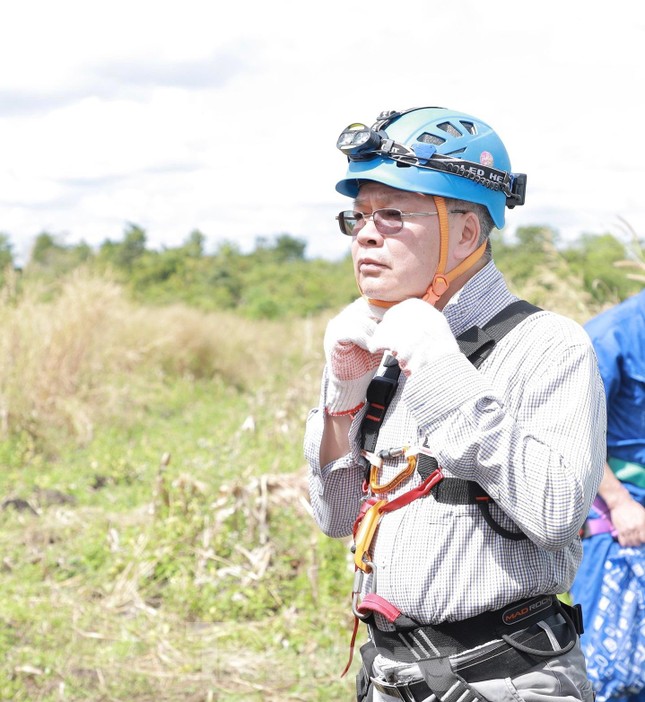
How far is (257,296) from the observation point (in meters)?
33.8

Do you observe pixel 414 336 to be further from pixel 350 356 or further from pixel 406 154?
pixel 406 154

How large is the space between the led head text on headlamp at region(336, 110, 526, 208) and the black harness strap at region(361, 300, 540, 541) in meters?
0.32

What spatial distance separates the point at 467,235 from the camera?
2344 millimetres

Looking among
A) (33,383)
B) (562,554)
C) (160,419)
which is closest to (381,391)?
(562,554)

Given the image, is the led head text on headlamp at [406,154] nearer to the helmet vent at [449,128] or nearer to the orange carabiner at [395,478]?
the helmet vent at [449,128]

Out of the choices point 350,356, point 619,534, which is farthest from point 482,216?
point 619,534

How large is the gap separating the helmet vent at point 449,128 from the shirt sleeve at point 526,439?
656 mm

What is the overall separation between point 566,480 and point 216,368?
1536 cm

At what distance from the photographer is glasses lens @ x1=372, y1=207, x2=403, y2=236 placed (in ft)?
7.45

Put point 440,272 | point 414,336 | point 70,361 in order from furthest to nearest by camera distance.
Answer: point 70,361
point 440,272
point 414,336

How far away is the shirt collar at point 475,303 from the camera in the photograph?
2.31m

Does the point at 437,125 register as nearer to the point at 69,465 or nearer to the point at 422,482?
the point at 422,482

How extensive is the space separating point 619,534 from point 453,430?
1.86 meters

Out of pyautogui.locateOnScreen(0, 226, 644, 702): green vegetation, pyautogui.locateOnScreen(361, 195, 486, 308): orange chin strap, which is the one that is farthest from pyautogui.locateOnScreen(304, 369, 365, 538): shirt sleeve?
pyautogui.locateOnScreen(0, 226, 644, 702): green vegetation
